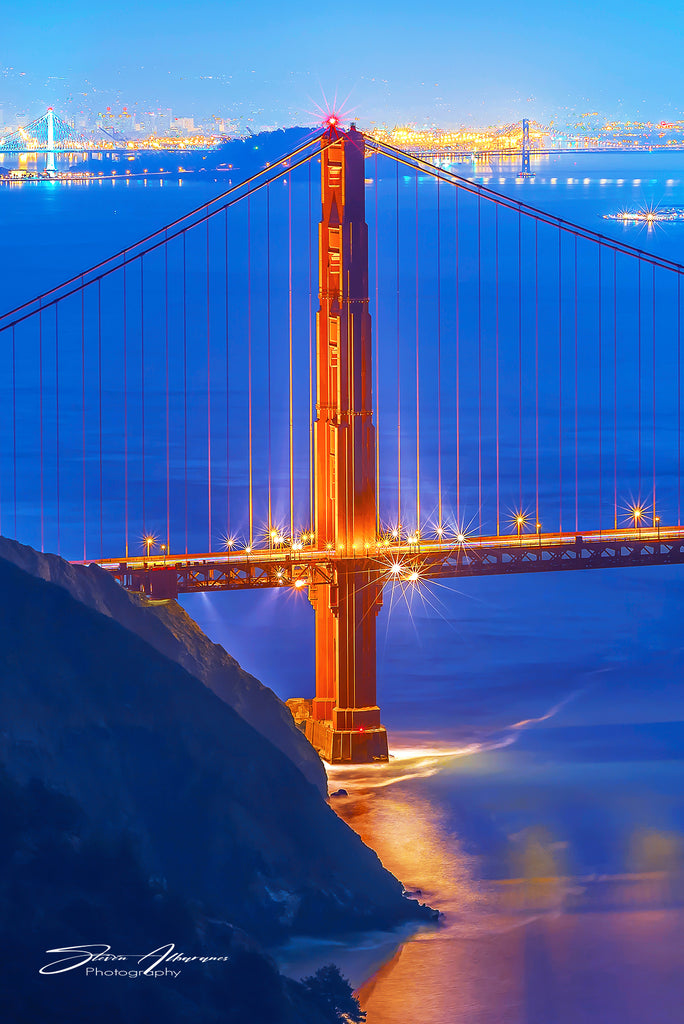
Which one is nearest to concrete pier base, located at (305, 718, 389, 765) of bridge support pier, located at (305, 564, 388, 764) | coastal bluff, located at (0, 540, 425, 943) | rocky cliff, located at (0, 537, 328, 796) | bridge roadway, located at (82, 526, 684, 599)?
bridge support pier, located at (305, 564, 388, 764)

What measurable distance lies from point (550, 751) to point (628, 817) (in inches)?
170

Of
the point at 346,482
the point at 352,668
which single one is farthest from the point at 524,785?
the point at 346,482

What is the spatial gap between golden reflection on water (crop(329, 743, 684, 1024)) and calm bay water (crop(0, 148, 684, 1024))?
1.5 inches

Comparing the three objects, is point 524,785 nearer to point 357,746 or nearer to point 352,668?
point 357,746

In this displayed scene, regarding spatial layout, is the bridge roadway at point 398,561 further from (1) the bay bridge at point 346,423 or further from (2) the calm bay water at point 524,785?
(2) the calm bay water at point 524,785

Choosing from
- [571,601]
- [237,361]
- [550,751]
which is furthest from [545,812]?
[237,361]

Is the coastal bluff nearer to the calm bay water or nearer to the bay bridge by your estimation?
the calm bay water

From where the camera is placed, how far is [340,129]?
3959 centimetres

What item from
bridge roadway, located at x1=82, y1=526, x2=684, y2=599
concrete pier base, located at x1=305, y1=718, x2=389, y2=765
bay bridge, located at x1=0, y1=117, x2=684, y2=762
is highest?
bay bridge, located at x1=0, y1=117, x2=684, y2=762

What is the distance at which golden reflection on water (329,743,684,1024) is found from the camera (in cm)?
2606

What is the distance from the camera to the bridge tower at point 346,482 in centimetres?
3844

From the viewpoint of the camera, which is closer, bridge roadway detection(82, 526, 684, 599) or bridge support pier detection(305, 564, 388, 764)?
bridge roadway detection(82, 526, 684, 599)

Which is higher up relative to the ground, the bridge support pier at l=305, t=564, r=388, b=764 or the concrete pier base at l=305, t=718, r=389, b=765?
the bridge support pier at l=305, t=564, r=388, b=764

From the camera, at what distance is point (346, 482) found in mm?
39156
